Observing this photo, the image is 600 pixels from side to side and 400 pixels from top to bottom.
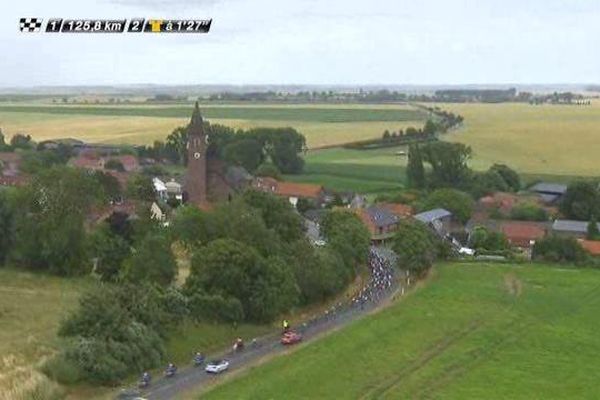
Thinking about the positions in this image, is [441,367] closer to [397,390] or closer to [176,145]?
[397,390]

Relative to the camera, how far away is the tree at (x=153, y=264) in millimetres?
54375

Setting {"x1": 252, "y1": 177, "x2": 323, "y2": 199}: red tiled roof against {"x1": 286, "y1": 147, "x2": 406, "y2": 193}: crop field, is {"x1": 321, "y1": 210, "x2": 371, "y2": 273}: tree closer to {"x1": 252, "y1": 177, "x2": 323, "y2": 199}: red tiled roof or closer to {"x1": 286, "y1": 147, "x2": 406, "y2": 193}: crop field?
{"x1": 252, "y1": 177, "x2": 323, "y2": 199}: red tiled roof

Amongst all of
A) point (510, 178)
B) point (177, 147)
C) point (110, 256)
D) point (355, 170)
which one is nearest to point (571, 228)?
point (510, 178)

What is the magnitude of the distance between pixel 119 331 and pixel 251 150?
85.6m

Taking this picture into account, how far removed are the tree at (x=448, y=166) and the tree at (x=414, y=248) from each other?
148ft

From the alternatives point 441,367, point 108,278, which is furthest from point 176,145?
point 441,367

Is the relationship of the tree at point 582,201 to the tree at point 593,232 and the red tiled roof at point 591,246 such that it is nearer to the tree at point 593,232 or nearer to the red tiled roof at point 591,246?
the tree at point 593,232

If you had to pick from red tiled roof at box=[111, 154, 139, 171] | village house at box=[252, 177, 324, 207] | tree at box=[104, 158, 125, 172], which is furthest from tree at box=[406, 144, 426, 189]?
red tiled roof at box=[111, 154, 139, 171]

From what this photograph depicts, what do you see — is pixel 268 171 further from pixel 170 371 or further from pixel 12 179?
pixel 170 371

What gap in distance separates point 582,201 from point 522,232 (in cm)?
1144

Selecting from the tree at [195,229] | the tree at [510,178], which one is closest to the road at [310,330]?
the tree at [195,229]

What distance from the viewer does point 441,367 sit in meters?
42.1

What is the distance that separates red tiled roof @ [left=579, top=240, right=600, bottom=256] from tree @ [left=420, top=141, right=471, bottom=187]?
3441 centimetres
